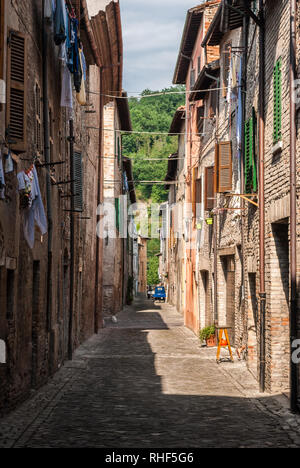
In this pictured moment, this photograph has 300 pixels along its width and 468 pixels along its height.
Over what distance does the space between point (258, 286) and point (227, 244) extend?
5286mm

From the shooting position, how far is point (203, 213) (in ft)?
78.1

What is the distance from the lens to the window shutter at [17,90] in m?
9.87

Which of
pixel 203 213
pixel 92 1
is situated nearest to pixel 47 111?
pixel 203 213

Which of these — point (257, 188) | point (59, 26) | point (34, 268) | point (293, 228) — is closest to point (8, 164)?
point (34, 268)

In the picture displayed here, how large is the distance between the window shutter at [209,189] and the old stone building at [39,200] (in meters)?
3.69

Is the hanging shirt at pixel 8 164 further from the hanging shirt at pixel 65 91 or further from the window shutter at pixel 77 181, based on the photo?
the window shutter at pixel 77 181

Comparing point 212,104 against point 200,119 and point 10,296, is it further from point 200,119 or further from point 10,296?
→ point 10,296

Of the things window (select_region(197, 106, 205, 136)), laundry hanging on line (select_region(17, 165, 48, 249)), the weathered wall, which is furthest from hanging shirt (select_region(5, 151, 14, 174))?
window (select_region(197, 106, 205, 136))

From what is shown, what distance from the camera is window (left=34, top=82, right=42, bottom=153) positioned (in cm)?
1227

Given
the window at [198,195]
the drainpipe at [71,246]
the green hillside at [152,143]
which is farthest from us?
the green hillside at [152,143]

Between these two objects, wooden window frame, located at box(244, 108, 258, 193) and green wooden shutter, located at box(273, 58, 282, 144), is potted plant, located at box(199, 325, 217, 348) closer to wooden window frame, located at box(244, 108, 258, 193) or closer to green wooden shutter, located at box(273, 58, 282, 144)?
wooden window frame, located at box(244, 108, 258, 193)

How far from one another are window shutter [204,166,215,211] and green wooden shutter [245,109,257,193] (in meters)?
6.27

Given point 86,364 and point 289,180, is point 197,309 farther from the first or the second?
point 289,180

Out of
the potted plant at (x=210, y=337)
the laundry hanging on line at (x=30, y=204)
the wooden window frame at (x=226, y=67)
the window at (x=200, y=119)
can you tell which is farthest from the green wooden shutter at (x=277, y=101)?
the window at (x=200, y=119)
